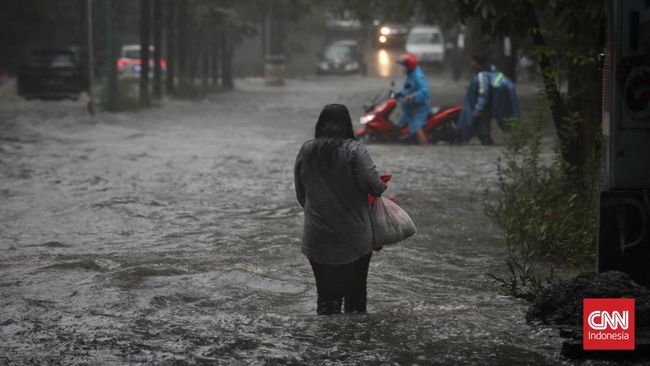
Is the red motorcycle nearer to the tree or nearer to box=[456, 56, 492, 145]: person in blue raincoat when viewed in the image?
box=[456, 56, 492, 145]: person in blue raincoat

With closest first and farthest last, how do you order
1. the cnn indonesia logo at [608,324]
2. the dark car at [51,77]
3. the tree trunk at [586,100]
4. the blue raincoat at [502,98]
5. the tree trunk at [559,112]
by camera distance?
the cnn indonesia logo at [608,324], the tree trunk at [559,112], the tree trunk at [586,100], the blue raincoat at [502,98], the dark car at [51,77]

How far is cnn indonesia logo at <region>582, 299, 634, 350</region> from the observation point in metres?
6.50

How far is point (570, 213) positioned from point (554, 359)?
12.8 feet

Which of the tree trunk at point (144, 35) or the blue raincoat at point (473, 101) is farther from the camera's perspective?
the tree trunk at point (144, 35)

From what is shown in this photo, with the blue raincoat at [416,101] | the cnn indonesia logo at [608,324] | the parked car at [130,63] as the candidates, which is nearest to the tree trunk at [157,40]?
the parked car at [130,63]

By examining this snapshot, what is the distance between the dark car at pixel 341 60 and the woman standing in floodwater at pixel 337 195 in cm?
4973

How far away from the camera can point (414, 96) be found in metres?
20.4

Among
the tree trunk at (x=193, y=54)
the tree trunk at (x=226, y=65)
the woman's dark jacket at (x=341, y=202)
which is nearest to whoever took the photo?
A: the woman's dark jacket at (x=341, y=202)

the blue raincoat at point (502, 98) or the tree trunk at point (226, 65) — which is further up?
the tree trunk at point (226, 65)

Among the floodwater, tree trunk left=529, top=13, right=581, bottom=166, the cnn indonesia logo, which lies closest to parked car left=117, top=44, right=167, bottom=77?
the floodwater

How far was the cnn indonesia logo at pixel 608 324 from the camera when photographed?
6.50 m

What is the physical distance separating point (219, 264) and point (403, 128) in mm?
11506

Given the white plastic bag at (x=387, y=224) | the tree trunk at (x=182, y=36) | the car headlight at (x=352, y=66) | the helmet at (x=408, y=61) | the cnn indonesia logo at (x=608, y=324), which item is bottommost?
the cnn indonesia logo at (x=608, y=324)

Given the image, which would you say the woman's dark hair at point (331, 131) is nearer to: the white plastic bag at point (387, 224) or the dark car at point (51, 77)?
the white plastic bag at point (387, 224)
